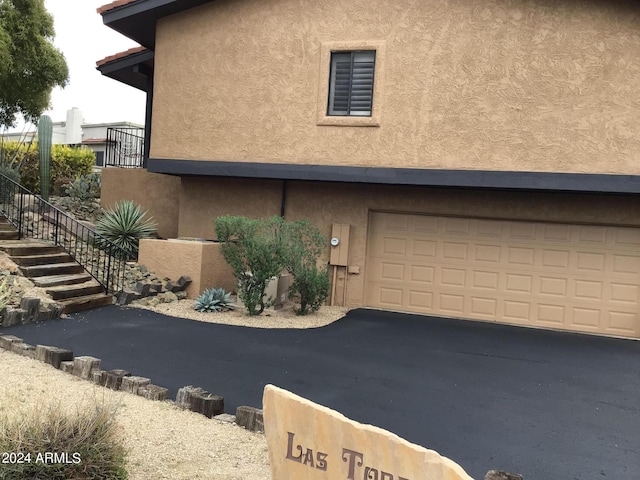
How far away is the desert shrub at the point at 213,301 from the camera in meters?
10.8

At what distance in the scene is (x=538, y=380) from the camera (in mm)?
7363

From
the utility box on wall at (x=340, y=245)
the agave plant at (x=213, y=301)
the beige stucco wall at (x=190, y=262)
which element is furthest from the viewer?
the utility box on wall at (x=340, y=245)

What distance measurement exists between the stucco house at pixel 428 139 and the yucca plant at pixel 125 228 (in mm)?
1226

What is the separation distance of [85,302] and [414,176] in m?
6.89

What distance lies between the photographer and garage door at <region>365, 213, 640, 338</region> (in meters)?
11.2

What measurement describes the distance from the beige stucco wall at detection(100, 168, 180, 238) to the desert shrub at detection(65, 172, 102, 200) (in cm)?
159

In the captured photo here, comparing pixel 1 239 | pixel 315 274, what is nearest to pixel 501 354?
pixel 315 274

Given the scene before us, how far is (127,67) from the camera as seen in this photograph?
15008 mm

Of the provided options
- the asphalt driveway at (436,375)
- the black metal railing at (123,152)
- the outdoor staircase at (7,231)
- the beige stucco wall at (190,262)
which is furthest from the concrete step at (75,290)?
the black metal railing at (123,152)

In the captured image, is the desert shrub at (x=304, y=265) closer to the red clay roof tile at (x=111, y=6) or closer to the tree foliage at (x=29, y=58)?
→ the red clay roof tile at (x=111, y=6)

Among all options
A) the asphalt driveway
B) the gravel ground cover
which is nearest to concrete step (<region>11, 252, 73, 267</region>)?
the asphalt driveway

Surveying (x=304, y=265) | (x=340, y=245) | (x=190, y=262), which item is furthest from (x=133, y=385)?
(x=340, y=245)

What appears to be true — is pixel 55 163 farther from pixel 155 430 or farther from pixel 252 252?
pixel 155 430

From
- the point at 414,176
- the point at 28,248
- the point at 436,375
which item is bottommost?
the point at 436,375
